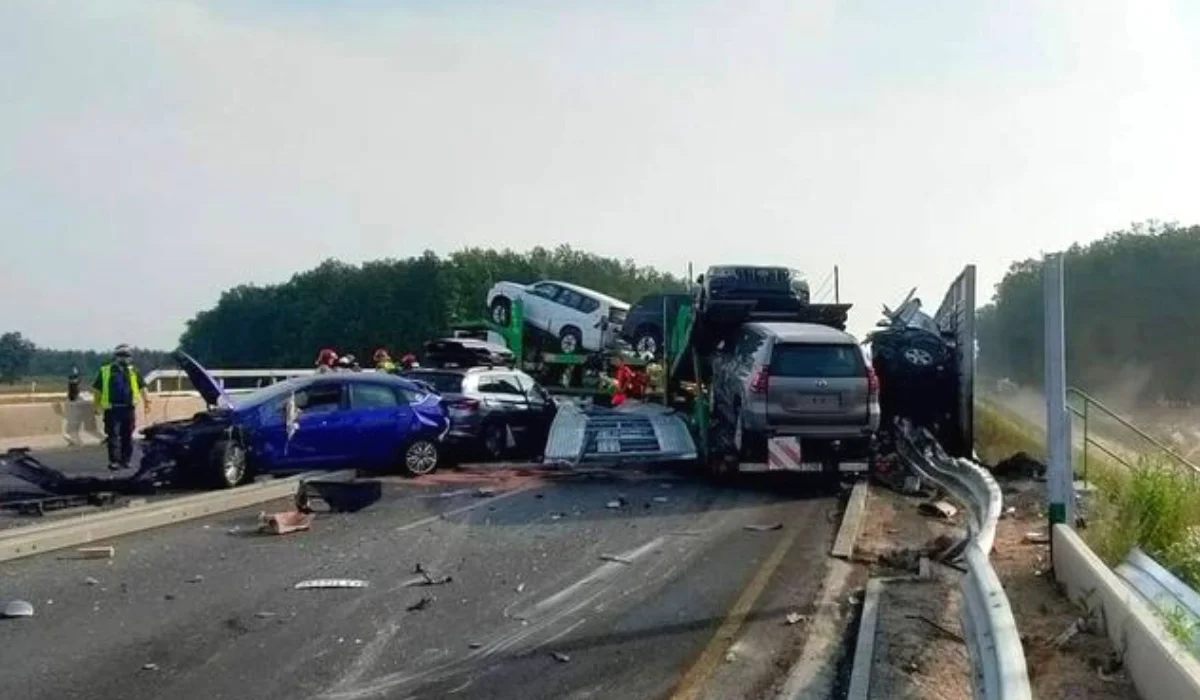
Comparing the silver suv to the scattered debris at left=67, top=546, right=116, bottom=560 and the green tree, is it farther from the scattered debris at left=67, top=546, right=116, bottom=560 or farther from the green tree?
the green tree

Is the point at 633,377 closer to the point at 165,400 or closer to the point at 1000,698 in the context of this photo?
the point at 165,400

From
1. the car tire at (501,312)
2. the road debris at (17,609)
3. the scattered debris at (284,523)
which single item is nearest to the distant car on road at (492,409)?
the scattered debris at (284,523)

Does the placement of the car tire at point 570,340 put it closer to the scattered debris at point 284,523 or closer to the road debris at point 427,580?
the scattered debris at point 284,523

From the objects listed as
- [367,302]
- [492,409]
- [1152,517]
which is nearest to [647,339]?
[492,409]

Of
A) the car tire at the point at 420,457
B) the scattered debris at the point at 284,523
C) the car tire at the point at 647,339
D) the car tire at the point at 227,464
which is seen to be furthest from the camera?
the car tire at the point at 647,339

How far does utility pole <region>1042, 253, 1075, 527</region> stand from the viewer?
988 cm

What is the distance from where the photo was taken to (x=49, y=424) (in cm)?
2541

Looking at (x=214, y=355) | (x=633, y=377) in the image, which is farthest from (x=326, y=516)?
(x=214, y=355)

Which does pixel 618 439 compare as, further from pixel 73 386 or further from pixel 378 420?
pixel 73 386

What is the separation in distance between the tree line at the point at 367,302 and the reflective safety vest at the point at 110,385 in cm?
6730

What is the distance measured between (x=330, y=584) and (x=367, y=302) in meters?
90.5

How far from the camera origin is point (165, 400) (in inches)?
1176

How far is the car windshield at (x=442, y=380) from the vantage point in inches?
830

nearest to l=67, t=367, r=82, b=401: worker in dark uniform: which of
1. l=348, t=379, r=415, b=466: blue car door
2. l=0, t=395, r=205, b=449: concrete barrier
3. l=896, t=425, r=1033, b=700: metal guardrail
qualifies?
l=0, t=395, r=205, b=449: concrete barrier
